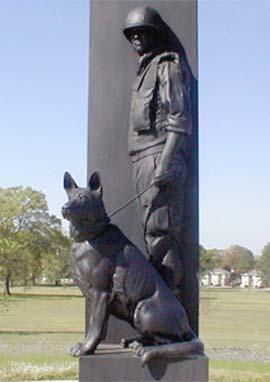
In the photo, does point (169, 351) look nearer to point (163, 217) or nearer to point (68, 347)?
point (163, 217)

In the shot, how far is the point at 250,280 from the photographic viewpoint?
106m

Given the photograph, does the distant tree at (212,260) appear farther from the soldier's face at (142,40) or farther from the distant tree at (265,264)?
the soldier's face at (142,40)

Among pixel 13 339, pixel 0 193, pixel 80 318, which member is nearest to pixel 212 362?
pixel 13 339

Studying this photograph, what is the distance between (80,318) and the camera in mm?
25250

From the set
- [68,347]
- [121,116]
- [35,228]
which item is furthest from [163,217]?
[35,228]

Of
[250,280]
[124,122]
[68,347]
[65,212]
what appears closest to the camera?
[65,212]

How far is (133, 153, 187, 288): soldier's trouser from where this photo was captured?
185 inches

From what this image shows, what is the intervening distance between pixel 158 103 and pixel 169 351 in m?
1.91

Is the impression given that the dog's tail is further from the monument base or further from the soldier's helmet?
the soldier's helmet

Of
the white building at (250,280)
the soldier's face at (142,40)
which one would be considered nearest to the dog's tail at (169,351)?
the soldier's face at (142,40)

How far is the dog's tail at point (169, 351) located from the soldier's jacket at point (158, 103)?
1.50 metres

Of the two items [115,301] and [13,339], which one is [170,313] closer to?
[115,301]

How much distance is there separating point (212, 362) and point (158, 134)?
7633 mm

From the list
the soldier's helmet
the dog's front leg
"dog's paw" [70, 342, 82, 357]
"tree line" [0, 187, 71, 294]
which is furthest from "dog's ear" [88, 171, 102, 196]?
"tree line" [0, 187, 71, 294]
